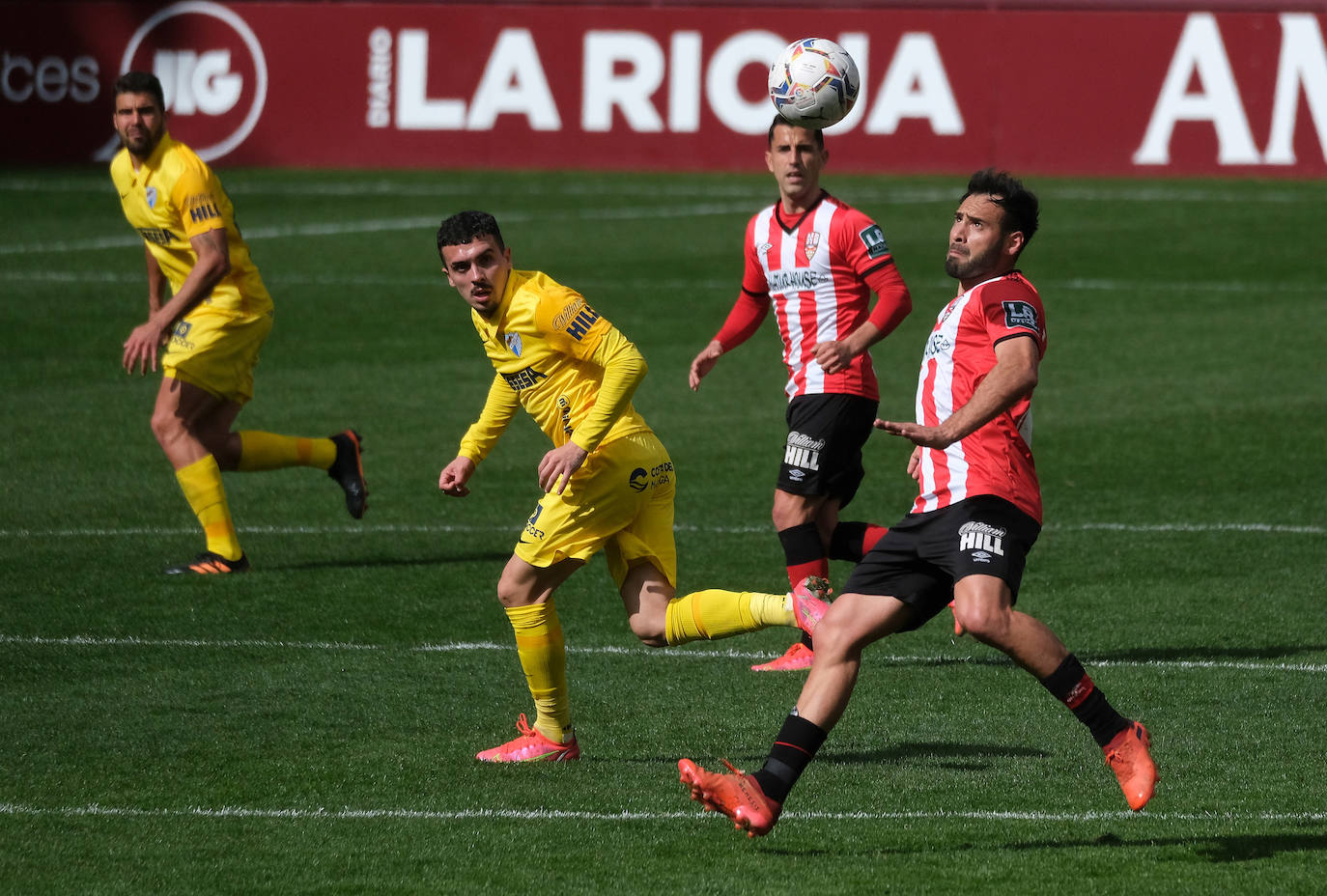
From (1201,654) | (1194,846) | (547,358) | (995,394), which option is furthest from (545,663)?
(1201,654)

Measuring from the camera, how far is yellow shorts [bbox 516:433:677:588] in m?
6.41

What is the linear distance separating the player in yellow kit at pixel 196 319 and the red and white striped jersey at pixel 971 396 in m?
4.66

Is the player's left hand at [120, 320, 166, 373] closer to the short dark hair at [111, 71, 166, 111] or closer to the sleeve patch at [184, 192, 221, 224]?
the sleeve patch at [184, 192, 221, 224]

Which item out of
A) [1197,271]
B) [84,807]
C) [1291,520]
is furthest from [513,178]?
[84,807]

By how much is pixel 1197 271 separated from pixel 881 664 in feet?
40.5

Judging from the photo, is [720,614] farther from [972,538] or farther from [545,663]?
[972,538]

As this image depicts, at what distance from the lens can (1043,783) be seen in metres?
6.11

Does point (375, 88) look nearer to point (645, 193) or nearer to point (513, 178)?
point (513, 178)

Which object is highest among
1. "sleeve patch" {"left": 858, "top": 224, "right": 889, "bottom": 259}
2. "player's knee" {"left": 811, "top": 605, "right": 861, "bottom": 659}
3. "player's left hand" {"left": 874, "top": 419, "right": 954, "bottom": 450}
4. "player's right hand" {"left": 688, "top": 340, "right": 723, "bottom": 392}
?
"sleeve patch" {"left": 858, "top": 224, "right": 889, "bottom": 259}

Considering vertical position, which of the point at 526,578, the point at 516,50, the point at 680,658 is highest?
the point at 516,50

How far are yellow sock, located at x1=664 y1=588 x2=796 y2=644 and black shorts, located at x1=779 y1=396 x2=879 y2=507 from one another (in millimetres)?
1530

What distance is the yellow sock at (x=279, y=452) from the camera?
9.95 meters

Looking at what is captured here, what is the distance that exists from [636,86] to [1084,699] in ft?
67.6

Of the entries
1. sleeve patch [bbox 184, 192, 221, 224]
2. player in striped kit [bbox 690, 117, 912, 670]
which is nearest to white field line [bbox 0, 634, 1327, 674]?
player in striped kit [bbox 690, 117, 912, 670]
